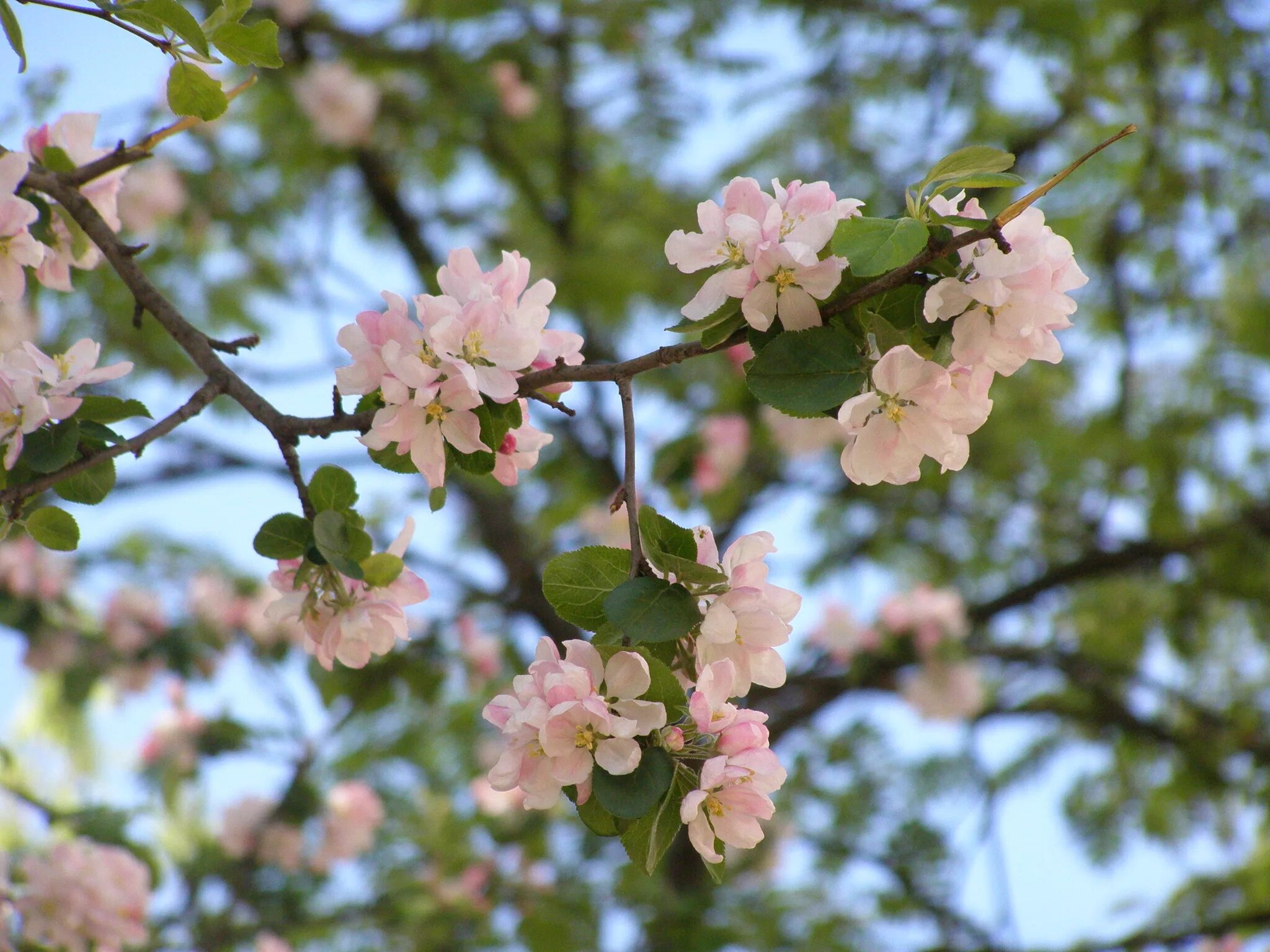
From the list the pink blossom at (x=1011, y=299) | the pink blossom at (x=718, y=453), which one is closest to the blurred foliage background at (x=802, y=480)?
the pink blossom at (x=718, y=453)

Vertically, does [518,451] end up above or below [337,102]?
below

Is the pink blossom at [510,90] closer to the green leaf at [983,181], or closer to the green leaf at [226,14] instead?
the green leaf at [226,14]

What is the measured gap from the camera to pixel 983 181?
920 mm

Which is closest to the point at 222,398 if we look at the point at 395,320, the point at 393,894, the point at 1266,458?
the point at 393,894

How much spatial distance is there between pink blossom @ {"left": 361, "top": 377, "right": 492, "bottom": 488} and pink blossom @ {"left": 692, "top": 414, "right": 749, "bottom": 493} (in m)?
2.29

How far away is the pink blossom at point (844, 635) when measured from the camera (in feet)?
11.6

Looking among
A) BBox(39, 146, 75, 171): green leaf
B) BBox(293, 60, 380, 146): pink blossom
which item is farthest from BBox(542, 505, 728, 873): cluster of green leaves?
BBox(293, 60, 380, 146): pink blossom

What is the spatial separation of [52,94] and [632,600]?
2.22 m

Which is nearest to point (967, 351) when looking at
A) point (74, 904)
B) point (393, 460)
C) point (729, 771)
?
point (729, 771)

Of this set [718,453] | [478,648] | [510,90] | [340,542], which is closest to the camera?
[340,542]

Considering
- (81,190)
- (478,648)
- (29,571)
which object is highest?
(478,648)

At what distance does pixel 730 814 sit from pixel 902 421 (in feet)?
1.14

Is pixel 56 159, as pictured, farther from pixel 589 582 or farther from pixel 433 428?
pixel 589 582

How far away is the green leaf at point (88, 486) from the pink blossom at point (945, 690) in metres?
2.77
